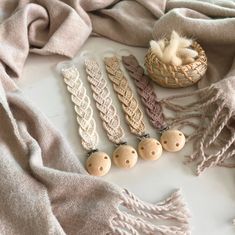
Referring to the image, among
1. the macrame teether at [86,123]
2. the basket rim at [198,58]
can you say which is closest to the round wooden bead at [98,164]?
the macrame teether at [86,123]

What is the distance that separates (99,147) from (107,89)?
5.4 inches

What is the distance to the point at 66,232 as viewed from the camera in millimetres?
646

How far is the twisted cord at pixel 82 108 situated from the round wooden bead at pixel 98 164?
0.13 feet

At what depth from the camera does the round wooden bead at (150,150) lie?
2.39 ft

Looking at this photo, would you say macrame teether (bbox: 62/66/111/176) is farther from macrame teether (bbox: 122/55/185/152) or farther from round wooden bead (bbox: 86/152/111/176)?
macrame teether (bbox: 122/55/185/152)

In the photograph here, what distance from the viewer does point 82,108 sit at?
811mm

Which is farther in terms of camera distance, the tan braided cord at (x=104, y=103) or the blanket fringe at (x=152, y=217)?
the tan braided cord at (x=104, y=103)

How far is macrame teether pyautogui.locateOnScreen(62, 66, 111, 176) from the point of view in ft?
2.33

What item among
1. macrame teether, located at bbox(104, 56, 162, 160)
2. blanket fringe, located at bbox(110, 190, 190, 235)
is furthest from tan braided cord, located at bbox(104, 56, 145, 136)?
blanket fringe, located at bbox(110, 190, 190, 235)

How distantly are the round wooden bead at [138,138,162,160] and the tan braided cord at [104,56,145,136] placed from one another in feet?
0.13

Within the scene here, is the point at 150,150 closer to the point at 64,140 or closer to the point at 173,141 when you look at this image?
the point at 173,141

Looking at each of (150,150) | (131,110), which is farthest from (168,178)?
(131,110)

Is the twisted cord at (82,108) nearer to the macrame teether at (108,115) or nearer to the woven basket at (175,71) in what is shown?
the macrame teether at (108,115)

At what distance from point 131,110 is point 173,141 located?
110mm
